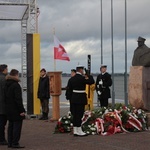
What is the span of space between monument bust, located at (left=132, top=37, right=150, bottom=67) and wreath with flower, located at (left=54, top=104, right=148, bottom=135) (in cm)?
160

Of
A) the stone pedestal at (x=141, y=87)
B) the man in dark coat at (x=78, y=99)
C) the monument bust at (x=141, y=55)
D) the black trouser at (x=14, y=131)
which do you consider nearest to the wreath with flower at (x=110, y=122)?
the man in dark coat at (x=78, y=99)

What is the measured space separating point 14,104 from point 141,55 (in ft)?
16.7

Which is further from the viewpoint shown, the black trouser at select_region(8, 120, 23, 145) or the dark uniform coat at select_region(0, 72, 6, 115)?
the dark uniform coat at select_region(0, 72, 6, 115)

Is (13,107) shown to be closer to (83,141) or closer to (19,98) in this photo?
(19,98)

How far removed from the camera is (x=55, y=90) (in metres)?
15.9

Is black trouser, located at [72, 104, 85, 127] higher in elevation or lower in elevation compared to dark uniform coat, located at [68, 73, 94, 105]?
lower

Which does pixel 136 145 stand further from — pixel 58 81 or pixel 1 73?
pixel 58 81

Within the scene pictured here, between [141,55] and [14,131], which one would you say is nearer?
[14,131]

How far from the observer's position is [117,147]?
9.23 metres

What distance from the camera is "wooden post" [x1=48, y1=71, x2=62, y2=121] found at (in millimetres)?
15727

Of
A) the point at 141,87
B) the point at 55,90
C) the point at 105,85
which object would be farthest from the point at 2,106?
the point at 55,90

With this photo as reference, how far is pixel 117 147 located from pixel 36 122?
657 cm

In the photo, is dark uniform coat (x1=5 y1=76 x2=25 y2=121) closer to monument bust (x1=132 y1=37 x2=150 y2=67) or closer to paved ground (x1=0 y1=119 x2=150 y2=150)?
paved ground (x1=0 y1=119 x2=150 y2=150)

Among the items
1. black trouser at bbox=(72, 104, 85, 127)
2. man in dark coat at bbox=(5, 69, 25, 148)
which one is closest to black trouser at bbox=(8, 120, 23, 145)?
man in dark coat at bbox=(5, 69, 25, 148)
